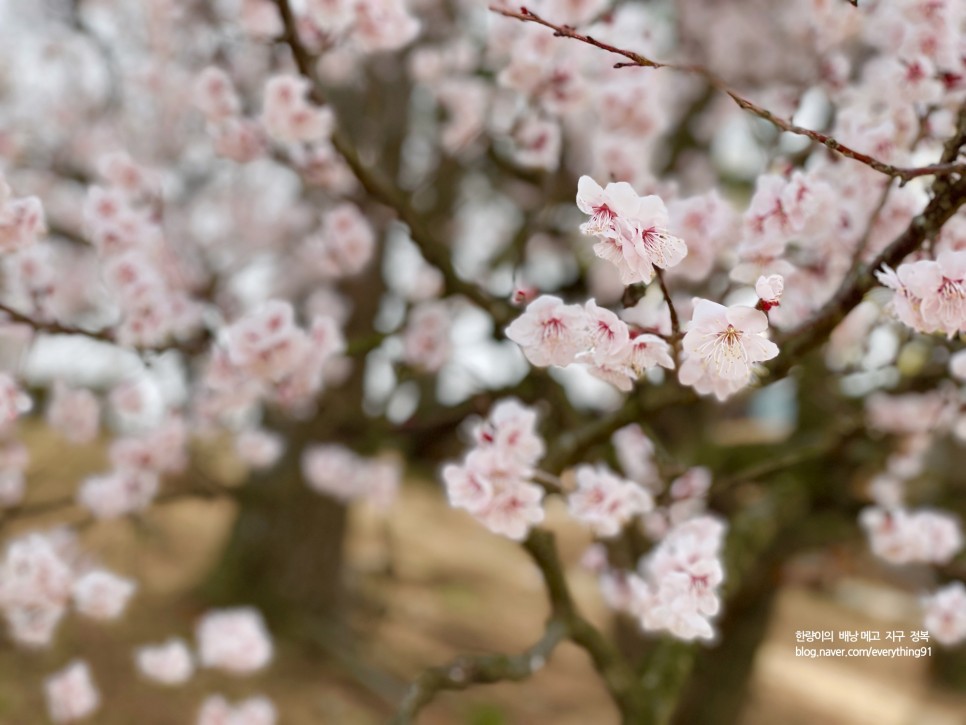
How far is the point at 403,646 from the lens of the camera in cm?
512

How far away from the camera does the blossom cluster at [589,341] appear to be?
1.18m

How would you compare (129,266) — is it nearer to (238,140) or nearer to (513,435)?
(238,140)

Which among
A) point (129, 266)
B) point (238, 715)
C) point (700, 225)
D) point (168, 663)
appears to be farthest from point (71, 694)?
point (700, 225)

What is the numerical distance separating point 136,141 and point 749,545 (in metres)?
4.93

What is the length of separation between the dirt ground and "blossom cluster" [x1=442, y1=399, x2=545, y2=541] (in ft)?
6.87

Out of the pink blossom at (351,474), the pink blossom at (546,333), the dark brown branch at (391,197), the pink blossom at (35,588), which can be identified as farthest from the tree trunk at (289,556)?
the pink blossom at (546,333)

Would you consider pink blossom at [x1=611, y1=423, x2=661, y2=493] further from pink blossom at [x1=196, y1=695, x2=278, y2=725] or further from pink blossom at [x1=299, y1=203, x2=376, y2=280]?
pink blossom at [x1=196, y1=695, x2=278, y2=725]

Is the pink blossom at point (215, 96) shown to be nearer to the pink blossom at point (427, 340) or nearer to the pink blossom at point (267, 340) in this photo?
the pink blossom at point (267, 340)

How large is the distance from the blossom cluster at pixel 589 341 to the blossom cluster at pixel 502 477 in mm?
243

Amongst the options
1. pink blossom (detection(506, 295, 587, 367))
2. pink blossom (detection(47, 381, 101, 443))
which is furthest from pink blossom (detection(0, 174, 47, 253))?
pink blossom (detection(47, 381, 101, 443))

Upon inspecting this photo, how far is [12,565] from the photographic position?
2193 millimetres

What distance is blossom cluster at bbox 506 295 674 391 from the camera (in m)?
1.18

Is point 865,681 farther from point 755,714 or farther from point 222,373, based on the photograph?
point 222,373

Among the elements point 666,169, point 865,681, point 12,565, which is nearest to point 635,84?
point 12,565
